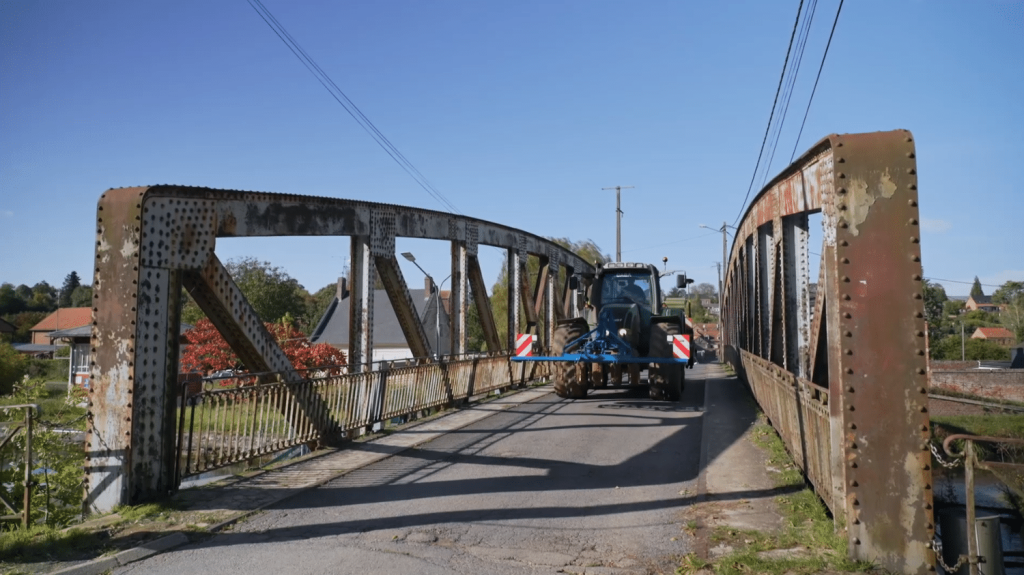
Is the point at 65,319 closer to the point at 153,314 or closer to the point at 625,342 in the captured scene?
the point at 625,342

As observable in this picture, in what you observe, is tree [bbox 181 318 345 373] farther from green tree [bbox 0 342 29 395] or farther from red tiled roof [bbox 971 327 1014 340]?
red tiled roof [bbox 971 327 1014 340]

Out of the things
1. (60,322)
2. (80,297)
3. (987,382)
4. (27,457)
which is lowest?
(987,382)

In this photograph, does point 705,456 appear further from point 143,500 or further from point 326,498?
point 143,500

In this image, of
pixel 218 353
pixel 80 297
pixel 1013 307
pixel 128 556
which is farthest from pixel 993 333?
pixel 80 297

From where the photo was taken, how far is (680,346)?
14.5 metres

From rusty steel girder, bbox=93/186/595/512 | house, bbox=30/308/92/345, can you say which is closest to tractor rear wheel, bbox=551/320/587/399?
rusty steel girder, bbox=93/186/595/512

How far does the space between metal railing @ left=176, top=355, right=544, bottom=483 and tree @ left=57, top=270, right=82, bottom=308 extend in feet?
432

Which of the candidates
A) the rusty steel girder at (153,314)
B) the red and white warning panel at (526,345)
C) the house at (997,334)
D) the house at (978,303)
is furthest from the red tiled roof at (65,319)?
the house at (978,303)

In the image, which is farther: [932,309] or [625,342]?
[932,309]

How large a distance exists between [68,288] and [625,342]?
145 metres

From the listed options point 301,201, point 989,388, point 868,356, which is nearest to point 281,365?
point 301,201

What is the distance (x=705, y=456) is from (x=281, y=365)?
18.3 ft

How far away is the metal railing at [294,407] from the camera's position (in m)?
7.54

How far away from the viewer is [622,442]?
10508mm
